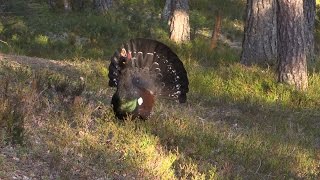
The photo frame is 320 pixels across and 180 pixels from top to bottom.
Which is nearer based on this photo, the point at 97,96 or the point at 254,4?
the point at 97,96

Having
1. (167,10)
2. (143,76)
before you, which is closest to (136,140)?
(143,76)

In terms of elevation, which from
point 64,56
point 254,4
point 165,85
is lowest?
point 64,56

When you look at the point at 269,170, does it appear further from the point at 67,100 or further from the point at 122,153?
the point at 67,100

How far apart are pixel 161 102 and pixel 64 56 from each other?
611 centimetres

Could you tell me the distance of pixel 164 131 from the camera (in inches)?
284

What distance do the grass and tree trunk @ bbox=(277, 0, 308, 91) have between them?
30cm

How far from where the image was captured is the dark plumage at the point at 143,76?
7.25 metres

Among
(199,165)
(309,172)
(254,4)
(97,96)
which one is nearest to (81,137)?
(199,165)

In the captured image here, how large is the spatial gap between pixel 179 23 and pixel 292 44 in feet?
22.7

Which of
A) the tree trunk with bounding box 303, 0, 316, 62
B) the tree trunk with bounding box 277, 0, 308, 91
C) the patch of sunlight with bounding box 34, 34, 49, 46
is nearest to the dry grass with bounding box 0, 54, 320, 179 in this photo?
the tree trunk with bounding box 277, 0, 308, 91

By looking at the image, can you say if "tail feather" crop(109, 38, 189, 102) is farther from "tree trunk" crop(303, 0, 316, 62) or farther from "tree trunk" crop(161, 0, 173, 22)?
"tree trunk" crop(161, 0, 173, 22)

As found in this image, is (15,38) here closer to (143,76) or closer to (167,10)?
(167,10)

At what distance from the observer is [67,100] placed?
752cm

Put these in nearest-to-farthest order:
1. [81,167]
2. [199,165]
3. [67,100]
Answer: [81,167], [199,165], [67,100]
